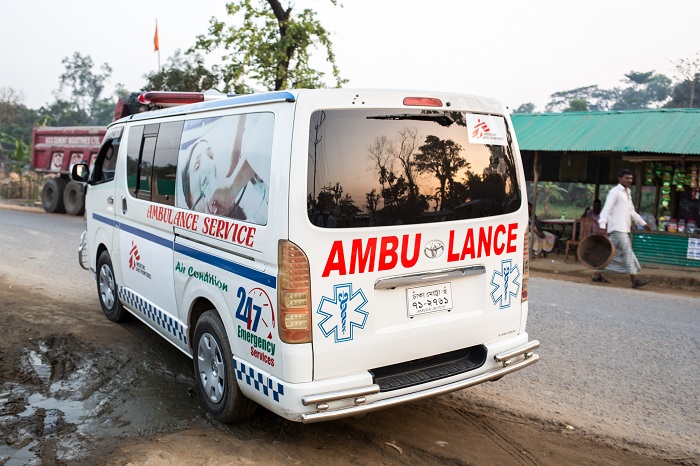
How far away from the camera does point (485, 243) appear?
372 centimetres

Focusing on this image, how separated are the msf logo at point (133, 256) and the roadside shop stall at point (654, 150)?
9.20 m

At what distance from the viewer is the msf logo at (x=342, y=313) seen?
10.3 feet

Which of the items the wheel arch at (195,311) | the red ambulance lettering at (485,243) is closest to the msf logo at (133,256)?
the wheel arch at (195,311)

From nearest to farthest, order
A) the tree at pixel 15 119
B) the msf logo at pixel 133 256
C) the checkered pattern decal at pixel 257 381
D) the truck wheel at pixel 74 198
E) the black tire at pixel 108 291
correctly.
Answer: the checkered pattern decal at pixel 257 381 < the msf logo at pixel 133 256 < the black tire at pixel 108 291 < the truck wheel at pixel 74 198 < the tree at pixel 15 119

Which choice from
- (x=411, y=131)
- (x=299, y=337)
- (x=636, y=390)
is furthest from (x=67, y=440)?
(x=636, y=390)

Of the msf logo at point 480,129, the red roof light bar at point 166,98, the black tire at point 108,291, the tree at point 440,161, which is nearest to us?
the tree at point 440,161

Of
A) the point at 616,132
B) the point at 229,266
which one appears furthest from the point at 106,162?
the point at 616,132

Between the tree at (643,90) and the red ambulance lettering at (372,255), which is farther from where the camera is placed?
the tree at (643,90)

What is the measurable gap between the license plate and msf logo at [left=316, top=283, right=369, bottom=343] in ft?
1.04

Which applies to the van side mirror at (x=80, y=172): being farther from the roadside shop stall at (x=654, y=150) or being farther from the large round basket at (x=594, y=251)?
the roadside shop stall at (x=654, y=150)

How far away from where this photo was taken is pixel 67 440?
357 centimetres

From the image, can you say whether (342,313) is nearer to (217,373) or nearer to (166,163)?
(217,373)

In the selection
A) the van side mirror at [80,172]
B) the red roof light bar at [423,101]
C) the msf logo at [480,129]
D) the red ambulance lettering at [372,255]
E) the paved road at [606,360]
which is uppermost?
the red roof light bar at [423,101]

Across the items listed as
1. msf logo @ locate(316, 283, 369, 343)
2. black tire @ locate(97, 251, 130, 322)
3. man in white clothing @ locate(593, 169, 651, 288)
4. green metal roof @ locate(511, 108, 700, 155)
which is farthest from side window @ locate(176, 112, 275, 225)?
green metal roof @ locate(511, 108, 700, 155)
